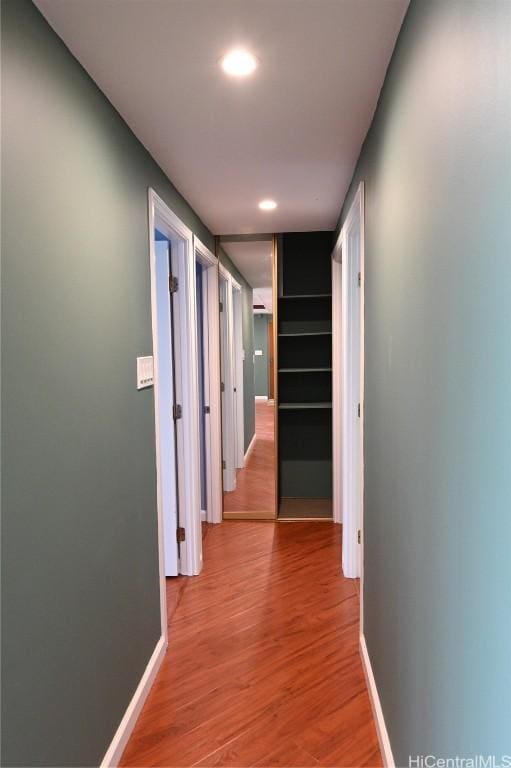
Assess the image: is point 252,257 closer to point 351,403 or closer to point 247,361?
point 247,361

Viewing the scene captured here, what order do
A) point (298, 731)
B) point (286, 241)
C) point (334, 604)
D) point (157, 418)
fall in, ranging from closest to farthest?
point (298, 731) → point (157, 418) → point (334, 604) → point (286, 241)

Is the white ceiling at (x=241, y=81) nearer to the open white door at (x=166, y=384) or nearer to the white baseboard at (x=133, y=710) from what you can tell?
the open white door at (x=166, y=384)

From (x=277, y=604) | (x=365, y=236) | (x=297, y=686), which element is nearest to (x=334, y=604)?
(x=277, y=604)

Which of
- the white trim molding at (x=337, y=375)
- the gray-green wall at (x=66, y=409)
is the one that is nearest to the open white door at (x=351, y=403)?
the white trim molding at (x=337, y=375)

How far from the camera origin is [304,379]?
4352mm

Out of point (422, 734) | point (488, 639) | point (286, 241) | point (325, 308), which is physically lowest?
point (422, 734)

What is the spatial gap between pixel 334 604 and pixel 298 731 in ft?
3.16

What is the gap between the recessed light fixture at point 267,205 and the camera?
3010 millimetres

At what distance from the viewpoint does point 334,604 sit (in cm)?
276

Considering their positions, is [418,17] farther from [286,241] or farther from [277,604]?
[286,241]

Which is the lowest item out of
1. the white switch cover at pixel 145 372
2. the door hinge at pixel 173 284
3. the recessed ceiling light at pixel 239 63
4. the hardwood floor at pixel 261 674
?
the hardwood floor at pixel 261 674

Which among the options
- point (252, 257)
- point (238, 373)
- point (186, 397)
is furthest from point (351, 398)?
point (238, 373)

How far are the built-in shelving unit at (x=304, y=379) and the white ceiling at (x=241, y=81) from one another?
5.39 feet

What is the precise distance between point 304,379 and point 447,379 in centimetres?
337
